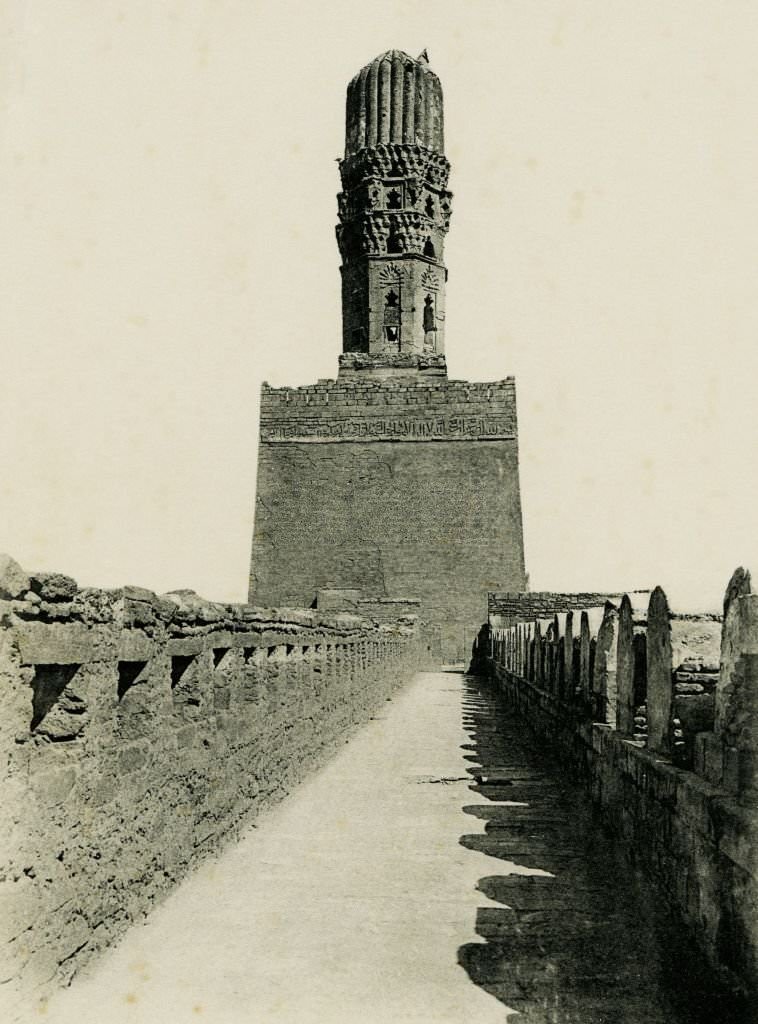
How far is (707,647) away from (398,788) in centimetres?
363

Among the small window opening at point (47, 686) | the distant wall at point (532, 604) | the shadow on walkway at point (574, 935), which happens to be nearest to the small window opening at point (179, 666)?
the small window opening at point (47, 686)

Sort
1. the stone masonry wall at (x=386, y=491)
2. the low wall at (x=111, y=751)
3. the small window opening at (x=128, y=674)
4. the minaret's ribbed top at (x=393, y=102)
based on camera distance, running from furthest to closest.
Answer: the minaret's ribbed top at (x=393, y=102)
the stone masonry wall at (x=386, y=491)
the small window opening at (x=128, y=674)
the low wall at (x=111, y=751)

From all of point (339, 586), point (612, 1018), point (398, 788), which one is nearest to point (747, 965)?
point (612, 1018)

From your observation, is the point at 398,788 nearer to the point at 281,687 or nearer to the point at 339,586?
the point at 281,687

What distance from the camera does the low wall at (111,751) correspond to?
316 centimetres

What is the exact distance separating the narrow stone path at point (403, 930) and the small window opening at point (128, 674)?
97cm

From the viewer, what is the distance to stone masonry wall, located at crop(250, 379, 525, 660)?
108 feet

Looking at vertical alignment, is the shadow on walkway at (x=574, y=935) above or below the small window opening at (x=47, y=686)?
below

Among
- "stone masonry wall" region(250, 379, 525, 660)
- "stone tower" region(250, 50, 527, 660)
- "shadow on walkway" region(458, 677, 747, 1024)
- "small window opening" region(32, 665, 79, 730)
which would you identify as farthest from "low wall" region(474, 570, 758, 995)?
"stone masonry wall" region(250, 379, 525, 660)

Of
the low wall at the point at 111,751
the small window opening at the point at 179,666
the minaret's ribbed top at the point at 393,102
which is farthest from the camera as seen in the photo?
the minaret's ribbed top at the point at 393,102

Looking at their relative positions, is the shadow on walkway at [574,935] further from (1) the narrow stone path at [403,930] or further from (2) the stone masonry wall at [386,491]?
(2) the stone masonry wall at [386,491]

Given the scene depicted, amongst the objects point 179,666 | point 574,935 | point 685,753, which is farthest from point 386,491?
point 574,935

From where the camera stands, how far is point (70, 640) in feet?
11.5

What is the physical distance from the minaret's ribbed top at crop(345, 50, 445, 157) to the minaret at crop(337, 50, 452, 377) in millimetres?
36
